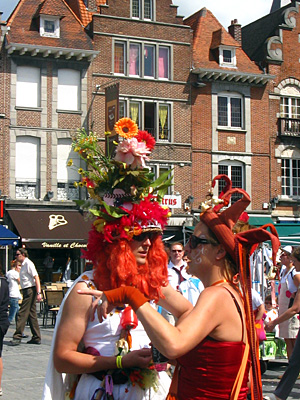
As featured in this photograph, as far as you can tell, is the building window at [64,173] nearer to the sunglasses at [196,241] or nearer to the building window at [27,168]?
the building window at [27,168]

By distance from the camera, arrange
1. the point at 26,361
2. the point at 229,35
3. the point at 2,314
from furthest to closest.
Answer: the point at 229,35 → the point at 26,361 → the point at 2,314

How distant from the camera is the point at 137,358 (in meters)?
3.52

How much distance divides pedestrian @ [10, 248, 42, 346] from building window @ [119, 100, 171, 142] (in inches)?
639

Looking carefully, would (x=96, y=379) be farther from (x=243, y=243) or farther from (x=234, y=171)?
(x=234, y=171)

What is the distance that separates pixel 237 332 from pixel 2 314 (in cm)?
572

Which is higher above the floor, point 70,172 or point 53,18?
point 53,18

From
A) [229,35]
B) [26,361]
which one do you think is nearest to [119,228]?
[26,361]

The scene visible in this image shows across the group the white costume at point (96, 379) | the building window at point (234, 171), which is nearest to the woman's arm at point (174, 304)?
the white costume at point (96, 379)

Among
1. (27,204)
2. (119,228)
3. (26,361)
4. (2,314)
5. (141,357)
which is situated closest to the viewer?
(141,357)

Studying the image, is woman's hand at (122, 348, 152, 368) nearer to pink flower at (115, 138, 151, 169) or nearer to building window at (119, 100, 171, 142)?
pink flower at (115, 138, 151, 169)

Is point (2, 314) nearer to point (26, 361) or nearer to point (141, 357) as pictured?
point (26, 361)

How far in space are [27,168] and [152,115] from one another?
6189mm

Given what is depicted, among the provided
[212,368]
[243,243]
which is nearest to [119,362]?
[212,368]

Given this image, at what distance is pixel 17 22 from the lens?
2877cm
